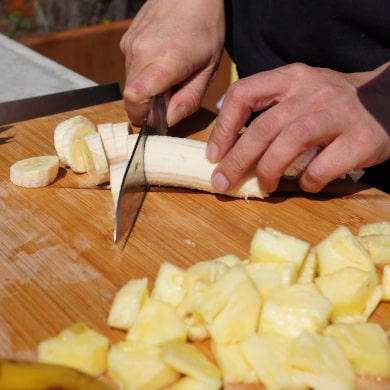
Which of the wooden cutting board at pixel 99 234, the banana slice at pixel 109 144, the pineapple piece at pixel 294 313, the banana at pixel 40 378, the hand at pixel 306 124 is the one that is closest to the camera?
the banana at pixel 40 378

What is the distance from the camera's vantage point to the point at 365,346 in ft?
3.88

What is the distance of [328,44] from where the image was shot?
2.00 m

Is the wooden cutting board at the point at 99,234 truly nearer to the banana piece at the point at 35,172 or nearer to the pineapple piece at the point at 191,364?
the banana piece at the point at 35,172

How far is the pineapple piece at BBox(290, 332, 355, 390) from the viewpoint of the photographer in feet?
3.64

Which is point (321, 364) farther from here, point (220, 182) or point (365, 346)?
point (220, 182)

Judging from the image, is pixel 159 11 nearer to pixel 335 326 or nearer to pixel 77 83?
pixel 77 83

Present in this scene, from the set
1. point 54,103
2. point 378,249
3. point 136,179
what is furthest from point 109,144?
point 378,249

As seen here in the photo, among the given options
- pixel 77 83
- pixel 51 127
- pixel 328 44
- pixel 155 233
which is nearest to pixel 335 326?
pixel 155 233

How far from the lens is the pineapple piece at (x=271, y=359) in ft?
3.69

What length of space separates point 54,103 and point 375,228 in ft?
3.95

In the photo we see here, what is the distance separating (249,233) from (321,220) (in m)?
0.22

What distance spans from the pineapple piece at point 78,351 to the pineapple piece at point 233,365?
0.22 m

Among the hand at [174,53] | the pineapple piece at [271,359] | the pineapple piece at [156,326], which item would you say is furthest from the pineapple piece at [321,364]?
the hand at [174,53]

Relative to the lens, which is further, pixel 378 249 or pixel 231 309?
pixel 378 249
